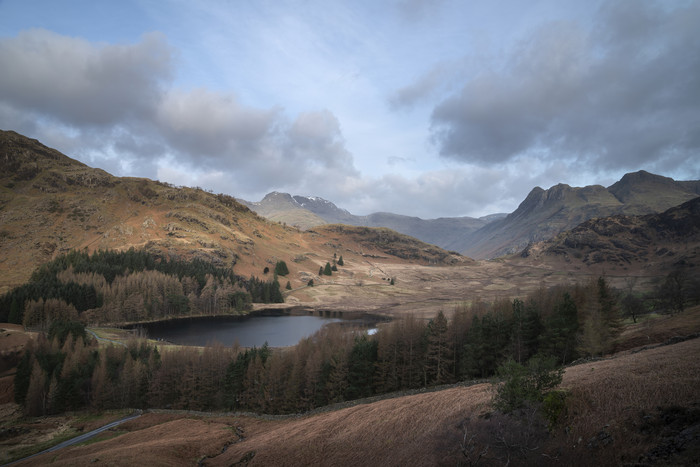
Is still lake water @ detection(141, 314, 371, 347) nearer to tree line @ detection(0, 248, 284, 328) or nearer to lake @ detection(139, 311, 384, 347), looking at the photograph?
lake @ detection(139, 311, 384, 347)

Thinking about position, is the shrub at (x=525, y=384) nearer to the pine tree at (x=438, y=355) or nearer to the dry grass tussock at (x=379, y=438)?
the dry grass tussock at (x=379, y=438)

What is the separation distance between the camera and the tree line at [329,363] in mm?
45719

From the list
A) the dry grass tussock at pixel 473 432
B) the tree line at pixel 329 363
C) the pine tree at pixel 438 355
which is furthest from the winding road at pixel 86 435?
the pine tree at pixel 438 355

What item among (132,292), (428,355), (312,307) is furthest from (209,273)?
(428,355)

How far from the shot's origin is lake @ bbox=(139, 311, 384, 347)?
9319 centimetres

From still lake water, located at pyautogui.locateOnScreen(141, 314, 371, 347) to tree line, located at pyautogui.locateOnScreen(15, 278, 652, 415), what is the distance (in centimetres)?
2528

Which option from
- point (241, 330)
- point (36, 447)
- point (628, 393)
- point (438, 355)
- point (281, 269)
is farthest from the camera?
point (281, 269)

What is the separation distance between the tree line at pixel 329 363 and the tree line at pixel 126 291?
43394mm

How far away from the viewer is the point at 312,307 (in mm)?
153000

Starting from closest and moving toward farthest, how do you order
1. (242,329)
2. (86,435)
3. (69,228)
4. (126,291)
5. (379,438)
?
(379,438), (86,435), (242,329), (126,291), (69,228)

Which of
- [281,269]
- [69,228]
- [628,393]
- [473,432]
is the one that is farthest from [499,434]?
[69,228]

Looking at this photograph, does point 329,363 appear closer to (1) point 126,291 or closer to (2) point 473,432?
(2) point 473,432

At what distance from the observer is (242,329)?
108 meters

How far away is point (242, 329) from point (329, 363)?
220 feet
